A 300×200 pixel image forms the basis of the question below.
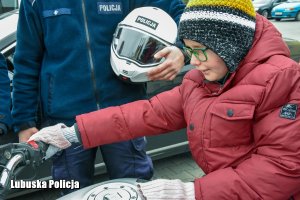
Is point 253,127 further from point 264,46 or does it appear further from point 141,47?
point 141,47

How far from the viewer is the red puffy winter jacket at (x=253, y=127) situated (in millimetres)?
1258

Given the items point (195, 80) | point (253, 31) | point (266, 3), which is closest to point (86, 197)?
point (195, 80)

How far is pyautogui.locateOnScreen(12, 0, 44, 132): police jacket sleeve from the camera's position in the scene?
6.26ft

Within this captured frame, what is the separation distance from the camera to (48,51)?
1925mm

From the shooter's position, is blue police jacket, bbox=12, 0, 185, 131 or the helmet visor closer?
blue police jacket, bbox=12, 0, 185, 131

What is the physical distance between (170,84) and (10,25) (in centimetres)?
130

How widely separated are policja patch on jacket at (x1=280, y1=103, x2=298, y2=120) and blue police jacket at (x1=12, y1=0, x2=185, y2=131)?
3.09ft

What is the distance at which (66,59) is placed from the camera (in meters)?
1.90

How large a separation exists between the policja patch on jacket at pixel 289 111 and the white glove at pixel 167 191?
0.39m

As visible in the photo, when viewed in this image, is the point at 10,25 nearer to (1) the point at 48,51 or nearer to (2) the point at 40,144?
(1) the point at 48,51

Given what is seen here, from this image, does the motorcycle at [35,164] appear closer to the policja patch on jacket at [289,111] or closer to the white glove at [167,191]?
the white glove at [167,191]

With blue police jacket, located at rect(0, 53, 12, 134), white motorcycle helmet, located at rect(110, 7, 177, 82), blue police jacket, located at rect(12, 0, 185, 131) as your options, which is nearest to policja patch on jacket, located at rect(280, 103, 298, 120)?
white motorcycle helmet, located at rect(110, 7, 177, 82)

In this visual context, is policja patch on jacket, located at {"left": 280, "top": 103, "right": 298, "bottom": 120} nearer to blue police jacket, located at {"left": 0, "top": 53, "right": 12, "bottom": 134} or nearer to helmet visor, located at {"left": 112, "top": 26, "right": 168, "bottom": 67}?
helmet visor, located at {"left": 112, "top": 26, "right": 168, "bottom": 67}

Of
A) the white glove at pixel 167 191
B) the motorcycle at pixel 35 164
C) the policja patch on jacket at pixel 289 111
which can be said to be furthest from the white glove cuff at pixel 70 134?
the policja patch on jacket at pixel 289 111
